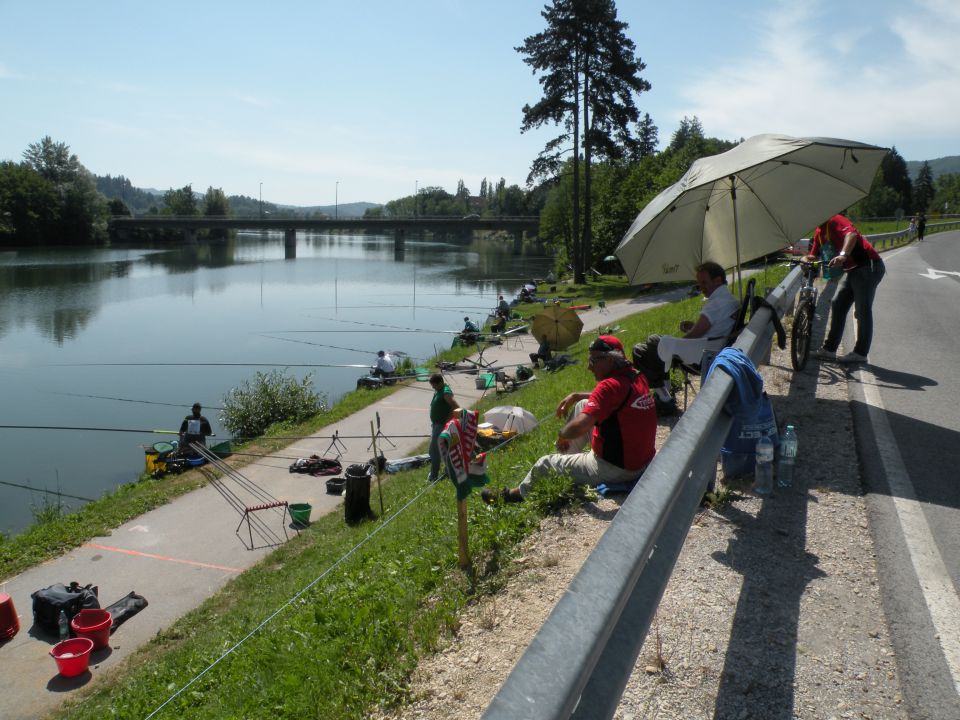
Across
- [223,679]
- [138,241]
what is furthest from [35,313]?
[138,241]

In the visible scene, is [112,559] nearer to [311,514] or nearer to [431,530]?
[311,514]

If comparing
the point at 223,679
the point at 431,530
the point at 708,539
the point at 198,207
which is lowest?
the point at 223,679

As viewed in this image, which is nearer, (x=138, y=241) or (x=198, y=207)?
(x=138, y=241)

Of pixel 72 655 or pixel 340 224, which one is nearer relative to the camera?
pixel 72 655

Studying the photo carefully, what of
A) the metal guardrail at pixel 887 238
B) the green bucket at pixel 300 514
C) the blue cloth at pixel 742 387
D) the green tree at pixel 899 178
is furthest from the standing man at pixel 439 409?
the green tree at pixel 899 178

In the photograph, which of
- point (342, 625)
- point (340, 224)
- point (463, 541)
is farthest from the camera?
point (340, 224)

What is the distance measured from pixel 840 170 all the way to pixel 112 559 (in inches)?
445

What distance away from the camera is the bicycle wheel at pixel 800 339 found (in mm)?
6973

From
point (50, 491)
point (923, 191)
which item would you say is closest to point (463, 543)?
point (50, 491)

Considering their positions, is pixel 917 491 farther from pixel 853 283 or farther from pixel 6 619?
pixel 6 619

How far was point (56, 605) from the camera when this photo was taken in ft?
28.8

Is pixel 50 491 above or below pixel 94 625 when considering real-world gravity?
below

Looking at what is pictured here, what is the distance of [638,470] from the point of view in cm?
486

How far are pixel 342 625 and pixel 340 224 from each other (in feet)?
317
